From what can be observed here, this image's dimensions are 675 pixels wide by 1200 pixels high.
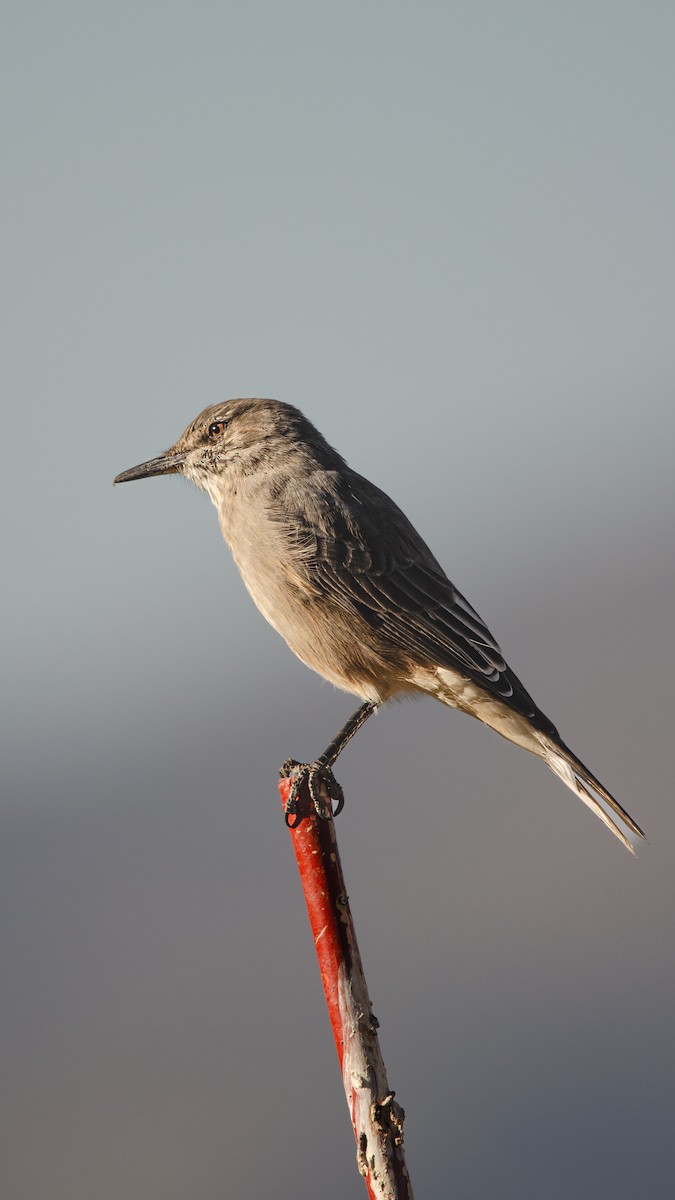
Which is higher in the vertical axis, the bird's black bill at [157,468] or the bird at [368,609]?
the bird's black bill at [157,468]

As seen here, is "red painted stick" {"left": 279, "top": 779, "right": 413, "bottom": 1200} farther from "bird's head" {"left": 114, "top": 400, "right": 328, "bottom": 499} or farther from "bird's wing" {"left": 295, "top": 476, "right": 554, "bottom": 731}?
"bird's head" {"left": 114, "top": 400, "right": 328, "bottom": 499}

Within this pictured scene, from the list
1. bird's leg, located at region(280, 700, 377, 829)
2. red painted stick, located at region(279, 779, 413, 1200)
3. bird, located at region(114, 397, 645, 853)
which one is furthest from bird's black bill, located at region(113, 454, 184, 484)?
red painted stick, located at region(279, 779, 413, 1200)

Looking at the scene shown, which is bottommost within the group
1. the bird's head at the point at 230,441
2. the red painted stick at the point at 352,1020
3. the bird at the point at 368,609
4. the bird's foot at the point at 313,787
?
the red painted stick at the point at 352,1020

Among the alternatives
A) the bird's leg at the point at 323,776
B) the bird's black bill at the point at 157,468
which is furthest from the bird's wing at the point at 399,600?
the bird's black bill at the point at 157,468

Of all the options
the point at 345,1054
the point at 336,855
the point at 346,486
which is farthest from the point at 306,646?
the point at 345,1054

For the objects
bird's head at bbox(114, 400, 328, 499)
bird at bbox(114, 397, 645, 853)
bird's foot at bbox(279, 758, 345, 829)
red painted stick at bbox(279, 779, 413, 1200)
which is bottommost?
red painted stick at bbox(279, 779, 413, 1200)

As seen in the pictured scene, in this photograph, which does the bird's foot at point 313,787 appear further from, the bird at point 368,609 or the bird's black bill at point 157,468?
the bird's black bill at point 157,468

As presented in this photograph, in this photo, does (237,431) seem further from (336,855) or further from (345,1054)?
(345,1054)
